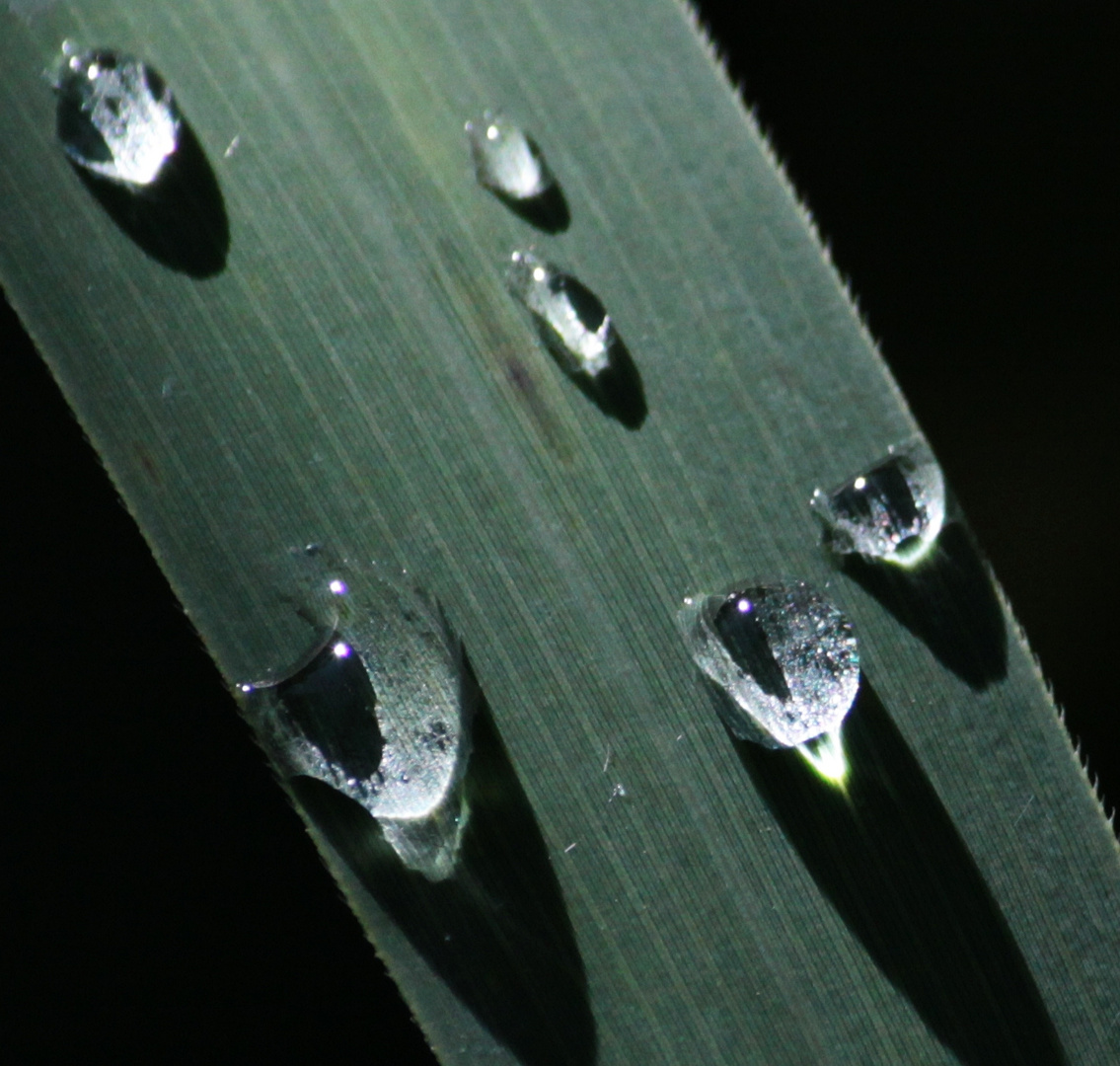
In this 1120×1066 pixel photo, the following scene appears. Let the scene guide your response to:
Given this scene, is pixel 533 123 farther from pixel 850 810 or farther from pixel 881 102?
pixel 881 102

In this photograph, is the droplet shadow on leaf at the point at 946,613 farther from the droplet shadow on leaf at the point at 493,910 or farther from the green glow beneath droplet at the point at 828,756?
the droplet shadow on leaf at the point at 493,910

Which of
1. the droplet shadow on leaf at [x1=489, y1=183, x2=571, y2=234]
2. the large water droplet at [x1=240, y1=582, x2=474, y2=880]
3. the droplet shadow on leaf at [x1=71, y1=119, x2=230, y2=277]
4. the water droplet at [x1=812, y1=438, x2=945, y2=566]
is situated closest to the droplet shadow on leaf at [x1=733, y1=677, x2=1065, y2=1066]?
the water droplet at [x1=812, y1=438, x2=945, y2=566]

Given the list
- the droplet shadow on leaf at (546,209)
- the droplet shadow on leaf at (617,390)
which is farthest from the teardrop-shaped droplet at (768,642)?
the droplet shadow on leaf at (546,209)

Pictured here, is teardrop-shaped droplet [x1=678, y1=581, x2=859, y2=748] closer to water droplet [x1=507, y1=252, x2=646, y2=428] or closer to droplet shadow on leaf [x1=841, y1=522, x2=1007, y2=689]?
droplet shadow on leaf [x1=841, y1=522, x2=1007, y2=689]

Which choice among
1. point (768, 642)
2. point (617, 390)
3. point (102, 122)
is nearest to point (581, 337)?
point (617, 390)

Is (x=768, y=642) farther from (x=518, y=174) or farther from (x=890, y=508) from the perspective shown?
(x=518, y=174)

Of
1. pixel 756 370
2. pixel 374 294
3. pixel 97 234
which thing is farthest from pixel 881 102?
pixel 97 234
